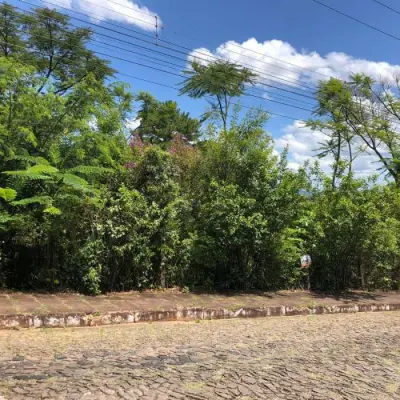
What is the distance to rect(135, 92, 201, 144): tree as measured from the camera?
3025 cm

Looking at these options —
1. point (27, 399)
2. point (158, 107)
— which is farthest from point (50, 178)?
point (158, 107)

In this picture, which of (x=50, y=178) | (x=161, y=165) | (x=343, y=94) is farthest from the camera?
(x=343, y=94)

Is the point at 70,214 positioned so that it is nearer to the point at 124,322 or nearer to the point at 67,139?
the point at 67,139

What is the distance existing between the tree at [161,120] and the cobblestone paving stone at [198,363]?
22.4 metres

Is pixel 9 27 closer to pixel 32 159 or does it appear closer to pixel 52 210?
pixel 32 159

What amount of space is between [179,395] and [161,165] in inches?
286

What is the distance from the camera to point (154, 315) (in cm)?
885

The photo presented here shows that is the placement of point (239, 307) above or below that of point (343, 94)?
below

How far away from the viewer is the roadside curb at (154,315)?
7613mm

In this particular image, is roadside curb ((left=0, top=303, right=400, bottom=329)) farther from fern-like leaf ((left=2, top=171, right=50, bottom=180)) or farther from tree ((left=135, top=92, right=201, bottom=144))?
tree ((left=135, top=92, right=201, bottom=144))

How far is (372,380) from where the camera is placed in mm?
5434

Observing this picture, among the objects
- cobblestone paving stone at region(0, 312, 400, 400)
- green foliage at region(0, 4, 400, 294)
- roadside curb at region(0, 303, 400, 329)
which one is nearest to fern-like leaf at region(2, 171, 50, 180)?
green foliage at region(0, 4, 400, 294)

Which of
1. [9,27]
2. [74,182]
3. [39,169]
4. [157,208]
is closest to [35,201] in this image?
[39,169]

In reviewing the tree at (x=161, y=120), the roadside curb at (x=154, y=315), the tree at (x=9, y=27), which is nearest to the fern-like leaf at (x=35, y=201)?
the roadside curb at (x=154, y=315)
